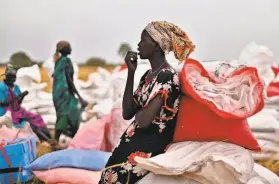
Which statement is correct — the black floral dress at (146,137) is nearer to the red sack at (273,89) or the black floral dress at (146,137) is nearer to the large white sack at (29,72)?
the red sack at (273,89)

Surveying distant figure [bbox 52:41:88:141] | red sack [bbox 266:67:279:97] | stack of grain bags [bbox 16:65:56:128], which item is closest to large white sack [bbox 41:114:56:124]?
stack of grain bags [bbox 16:65:56:128]

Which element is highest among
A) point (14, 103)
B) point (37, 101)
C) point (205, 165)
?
point (205, 165)

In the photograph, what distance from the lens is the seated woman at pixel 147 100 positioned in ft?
8.04

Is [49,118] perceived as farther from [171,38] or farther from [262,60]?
[171,38]

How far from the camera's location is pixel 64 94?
5883mm

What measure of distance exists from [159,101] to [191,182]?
378mm

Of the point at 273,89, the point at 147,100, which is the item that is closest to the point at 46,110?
the point at 273,89

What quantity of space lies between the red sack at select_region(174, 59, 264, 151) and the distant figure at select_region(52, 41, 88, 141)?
3344 millimetres

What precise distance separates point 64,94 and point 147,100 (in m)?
3.55

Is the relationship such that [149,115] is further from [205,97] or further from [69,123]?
[69,123]

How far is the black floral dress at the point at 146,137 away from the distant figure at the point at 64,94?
3309 mm

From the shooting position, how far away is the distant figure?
5816 mm

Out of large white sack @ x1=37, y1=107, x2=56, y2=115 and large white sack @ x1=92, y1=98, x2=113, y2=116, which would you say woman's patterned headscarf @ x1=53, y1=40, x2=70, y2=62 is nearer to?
large white sack @ x1=92, y1=98, x2=113, y2=116

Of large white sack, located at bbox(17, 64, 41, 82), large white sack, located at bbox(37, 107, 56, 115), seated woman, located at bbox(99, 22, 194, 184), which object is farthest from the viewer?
large white sack, located at bbox(37, 107, 56, 115)
